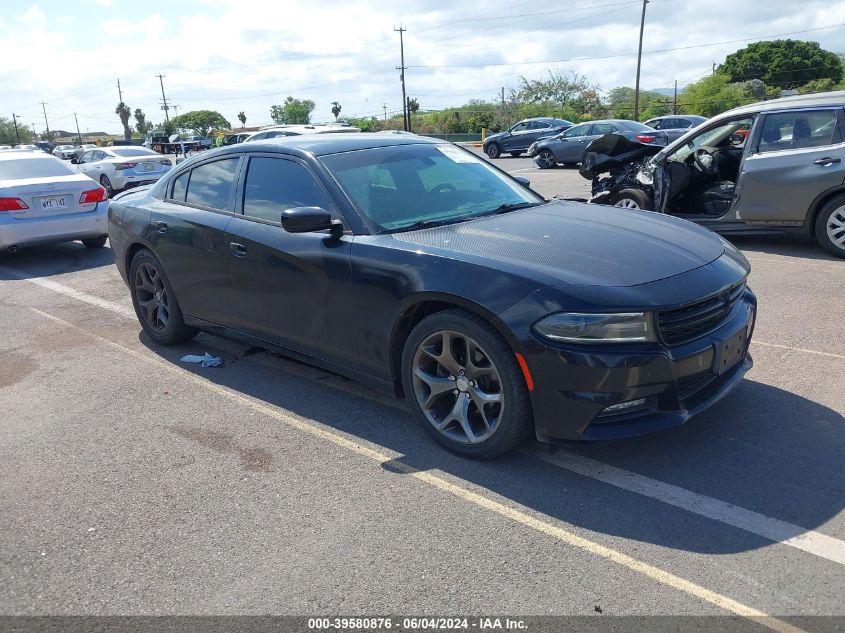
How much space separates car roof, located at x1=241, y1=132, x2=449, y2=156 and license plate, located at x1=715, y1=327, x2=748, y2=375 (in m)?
2.45

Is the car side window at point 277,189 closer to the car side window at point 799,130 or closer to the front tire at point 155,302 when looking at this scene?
the front tire at point 155,302

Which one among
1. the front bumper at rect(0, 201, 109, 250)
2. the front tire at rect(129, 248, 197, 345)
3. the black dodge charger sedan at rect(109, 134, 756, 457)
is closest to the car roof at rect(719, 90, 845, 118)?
the black dodge charger sedan at rect(109, 134, 756, 457)

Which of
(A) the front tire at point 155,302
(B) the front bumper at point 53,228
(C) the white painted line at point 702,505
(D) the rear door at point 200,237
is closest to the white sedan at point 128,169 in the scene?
(B) the front bumper at point 53,228

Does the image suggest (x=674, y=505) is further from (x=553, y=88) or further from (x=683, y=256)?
(x=553, y=88)

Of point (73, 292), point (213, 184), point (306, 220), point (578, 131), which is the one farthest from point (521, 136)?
point (306, 220)

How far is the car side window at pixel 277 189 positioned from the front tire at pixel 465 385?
1.13 m

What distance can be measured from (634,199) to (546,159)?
49.0 ft

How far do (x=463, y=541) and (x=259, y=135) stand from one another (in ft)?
64.2

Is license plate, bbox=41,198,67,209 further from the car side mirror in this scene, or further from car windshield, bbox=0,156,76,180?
the car side mirror

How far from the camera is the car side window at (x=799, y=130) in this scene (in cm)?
791

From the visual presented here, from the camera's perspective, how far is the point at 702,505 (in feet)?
10.6

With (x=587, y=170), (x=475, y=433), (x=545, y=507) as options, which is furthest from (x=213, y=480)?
(x=587, y=170)

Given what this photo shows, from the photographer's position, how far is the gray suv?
7887mm

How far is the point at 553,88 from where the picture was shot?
73562 millimetres
